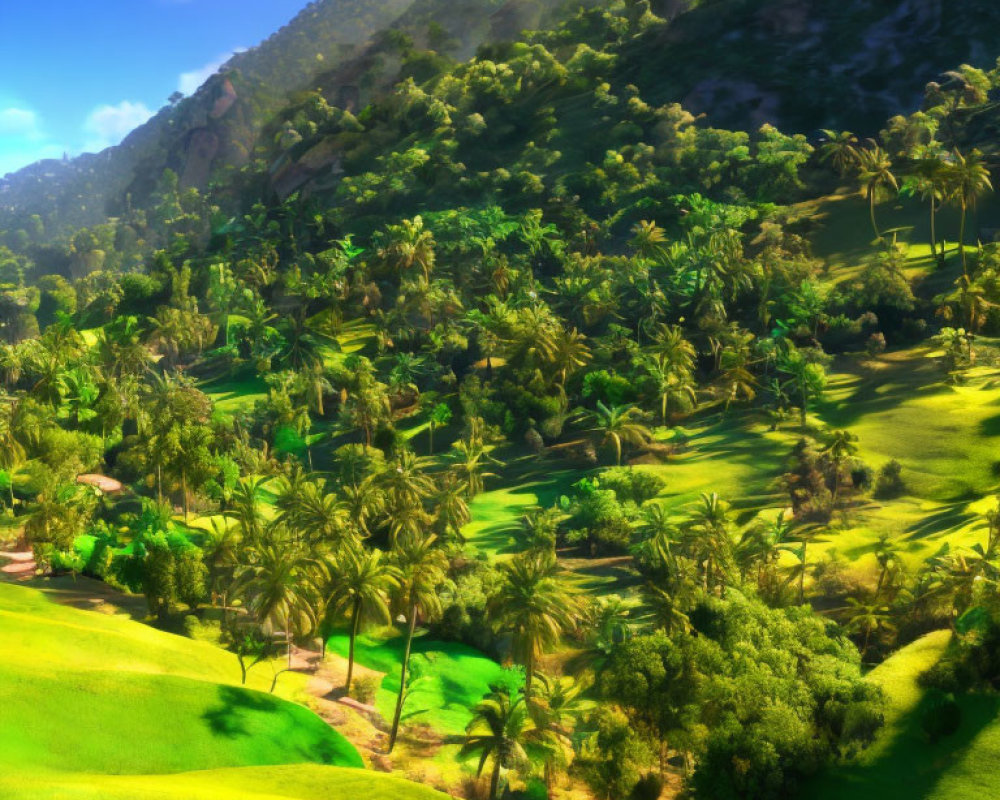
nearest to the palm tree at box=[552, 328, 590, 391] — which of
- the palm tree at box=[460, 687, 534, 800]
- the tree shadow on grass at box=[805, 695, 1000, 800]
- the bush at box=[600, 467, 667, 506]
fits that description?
the bush at box=[600, 467, 667, 506]

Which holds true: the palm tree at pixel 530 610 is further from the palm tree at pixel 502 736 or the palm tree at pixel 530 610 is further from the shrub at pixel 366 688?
the shrub at pixel 366 688

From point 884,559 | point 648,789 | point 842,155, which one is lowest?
point 648,789

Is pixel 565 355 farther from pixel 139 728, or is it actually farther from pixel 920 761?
pixel 139 728

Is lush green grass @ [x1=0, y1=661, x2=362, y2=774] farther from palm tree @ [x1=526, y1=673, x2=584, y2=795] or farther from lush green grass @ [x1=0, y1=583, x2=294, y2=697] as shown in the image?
palm tree @ [x1=526, y1=673, x2=584, y2=795]

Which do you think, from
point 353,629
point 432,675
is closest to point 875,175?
point 432,675

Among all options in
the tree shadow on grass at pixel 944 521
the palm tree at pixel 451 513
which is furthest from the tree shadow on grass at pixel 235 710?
the tree shadow on grass at pixel 944 521

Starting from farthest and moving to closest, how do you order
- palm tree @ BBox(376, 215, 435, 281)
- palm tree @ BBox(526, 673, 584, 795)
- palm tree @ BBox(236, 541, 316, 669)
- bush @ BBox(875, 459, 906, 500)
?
palm tree @ BBox(376, 215, 435, 281) < bush @ BBox(875, 459, 906, 500) < palm tree @ BBox(236, 541, 316, 669) < palm tree @ BBox(526, 673, 584, 795)
